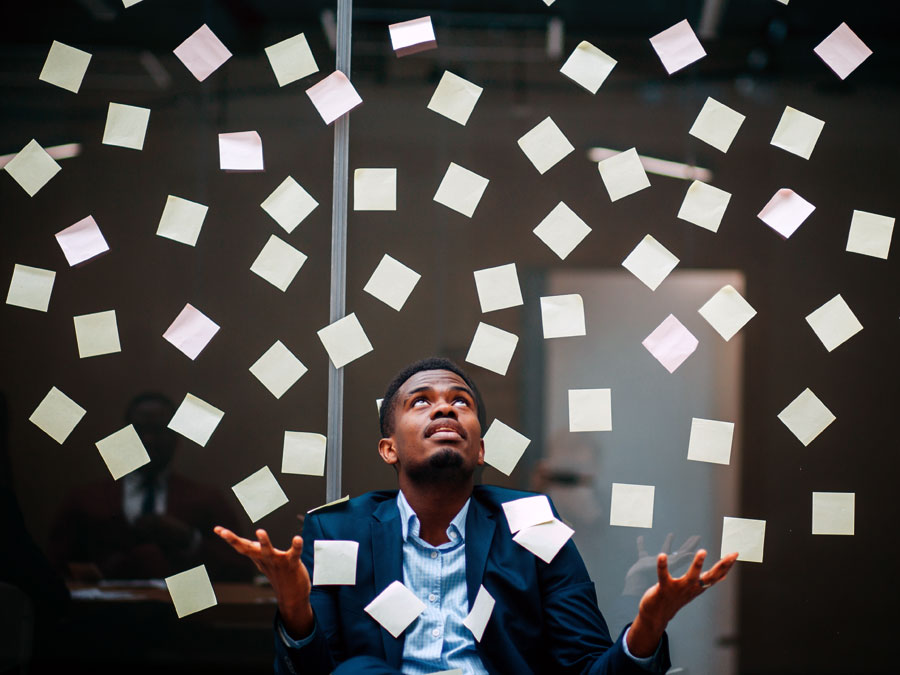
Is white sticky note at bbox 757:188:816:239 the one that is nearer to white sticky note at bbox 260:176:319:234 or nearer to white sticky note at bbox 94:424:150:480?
white sticky note at bbox 260:176:319:234

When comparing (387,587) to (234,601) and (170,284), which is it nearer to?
(234,601)

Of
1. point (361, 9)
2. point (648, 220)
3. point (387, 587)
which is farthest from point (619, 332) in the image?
point (361, 9)

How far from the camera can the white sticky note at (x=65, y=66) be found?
2.27 metres

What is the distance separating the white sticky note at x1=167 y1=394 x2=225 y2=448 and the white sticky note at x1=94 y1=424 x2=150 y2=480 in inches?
4.5

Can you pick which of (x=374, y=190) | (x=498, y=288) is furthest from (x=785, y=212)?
(x=374, y=190)

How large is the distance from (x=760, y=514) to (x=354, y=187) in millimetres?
1396

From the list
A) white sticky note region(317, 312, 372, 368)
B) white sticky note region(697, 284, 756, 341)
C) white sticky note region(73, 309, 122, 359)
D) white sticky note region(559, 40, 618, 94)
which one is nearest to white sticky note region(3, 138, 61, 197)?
white sticky note region(73, 309, 122, 359)

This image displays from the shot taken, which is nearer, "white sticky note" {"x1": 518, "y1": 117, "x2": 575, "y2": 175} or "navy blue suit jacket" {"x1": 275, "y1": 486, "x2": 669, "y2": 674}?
"navy blue suit jacket" {"x1": 275, "y1": 486, "x2": 669, "y2": 674}

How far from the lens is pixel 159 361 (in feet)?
7.18

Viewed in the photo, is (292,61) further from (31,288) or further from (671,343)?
(671,343)

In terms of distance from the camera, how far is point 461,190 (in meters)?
2.19

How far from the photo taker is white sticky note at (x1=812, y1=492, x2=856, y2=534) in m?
2.12

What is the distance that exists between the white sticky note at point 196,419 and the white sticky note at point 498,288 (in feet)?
2.54

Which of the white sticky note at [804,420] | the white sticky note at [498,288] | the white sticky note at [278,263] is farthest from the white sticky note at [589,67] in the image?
the white sticky note at [804,420]
